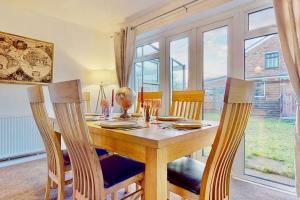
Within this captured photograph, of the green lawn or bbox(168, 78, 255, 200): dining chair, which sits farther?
the green lawn

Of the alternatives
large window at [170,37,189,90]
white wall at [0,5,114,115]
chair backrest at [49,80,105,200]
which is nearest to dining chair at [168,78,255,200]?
chair backrest at [49,80,105,200]

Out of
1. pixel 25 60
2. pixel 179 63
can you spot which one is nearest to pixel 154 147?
pixel 179 63

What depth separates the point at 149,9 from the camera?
291cm

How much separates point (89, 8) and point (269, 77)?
8.66ft

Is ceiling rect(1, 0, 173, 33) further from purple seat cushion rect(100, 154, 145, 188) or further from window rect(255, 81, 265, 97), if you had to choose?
purple seat cushion rect(100, 154, 145, 188)

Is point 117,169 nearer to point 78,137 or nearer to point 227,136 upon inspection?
point 78,137

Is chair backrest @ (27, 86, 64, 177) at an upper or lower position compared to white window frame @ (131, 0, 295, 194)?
lower

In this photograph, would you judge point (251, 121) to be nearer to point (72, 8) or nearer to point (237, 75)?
point (237, 75)

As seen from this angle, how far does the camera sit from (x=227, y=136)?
40.2 inches

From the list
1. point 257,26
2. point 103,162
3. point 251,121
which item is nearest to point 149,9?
point 257,26

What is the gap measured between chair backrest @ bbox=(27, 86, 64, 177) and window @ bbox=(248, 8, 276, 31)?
242 cm

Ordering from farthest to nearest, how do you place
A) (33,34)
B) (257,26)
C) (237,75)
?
1. (33,34)
2. (237,75)
3. (257,26)

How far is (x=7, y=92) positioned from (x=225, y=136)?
9.98ft

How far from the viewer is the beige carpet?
6.12 feet
